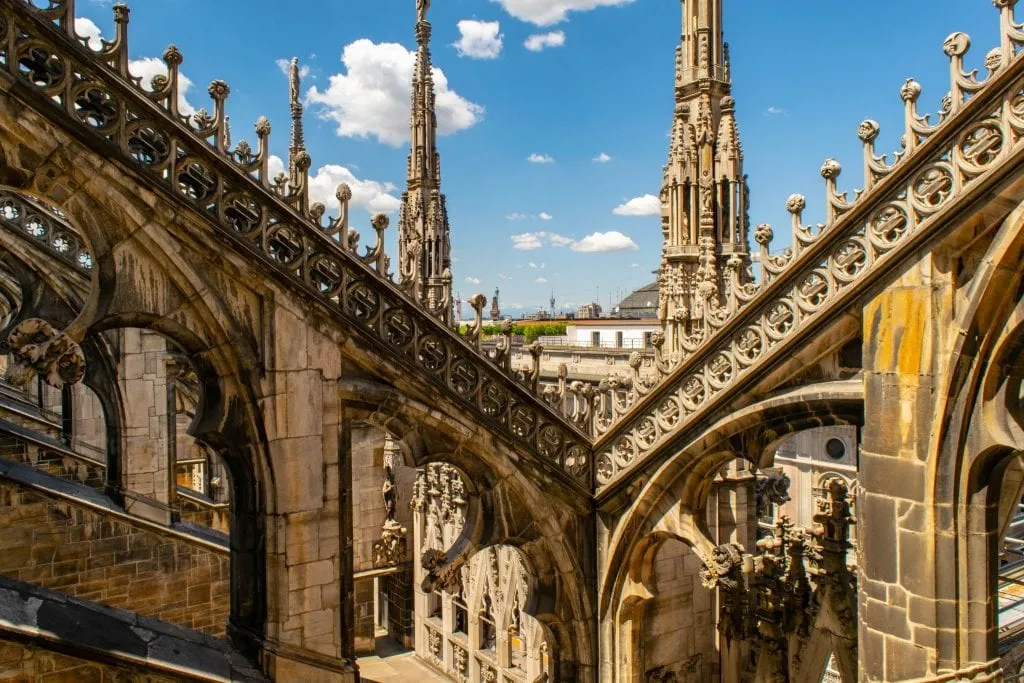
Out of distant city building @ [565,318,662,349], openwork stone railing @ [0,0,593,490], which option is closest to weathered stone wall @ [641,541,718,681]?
openwork stone railing @ [0,0,593,490]

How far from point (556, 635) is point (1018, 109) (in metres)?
7.07

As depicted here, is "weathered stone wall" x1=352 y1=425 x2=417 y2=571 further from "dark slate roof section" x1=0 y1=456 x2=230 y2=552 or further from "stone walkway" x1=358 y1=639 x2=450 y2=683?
"dark slate roof section" x1=0 y1=456 x2=230 y2=552

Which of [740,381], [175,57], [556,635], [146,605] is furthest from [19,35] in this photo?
[146,605]

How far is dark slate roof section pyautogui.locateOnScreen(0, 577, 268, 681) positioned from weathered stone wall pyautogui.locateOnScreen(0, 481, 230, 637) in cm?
404

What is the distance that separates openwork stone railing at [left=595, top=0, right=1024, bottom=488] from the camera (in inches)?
217

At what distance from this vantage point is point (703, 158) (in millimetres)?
11539

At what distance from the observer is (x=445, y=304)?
7.98 meters

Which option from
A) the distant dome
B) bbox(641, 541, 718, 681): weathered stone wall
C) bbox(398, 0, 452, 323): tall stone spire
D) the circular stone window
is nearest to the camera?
bbox(641, 541, 718, 681): weathered stone wall

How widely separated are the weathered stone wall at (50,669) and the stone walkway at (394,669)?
9.21 m

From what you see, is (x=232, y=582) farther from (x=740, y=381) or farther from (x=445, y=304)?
(x=740, y=381)

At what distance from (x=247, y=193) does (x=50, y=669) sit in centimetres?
406

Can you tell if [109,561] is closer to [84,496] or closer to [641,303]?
[84,496]

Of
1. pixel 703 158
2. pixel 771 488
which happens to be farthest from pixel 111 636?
pixel 703 158

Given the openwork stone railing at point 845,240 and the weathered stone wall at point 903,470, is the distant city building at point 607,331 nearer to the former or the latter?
the openwork stone railing at point 845,240
